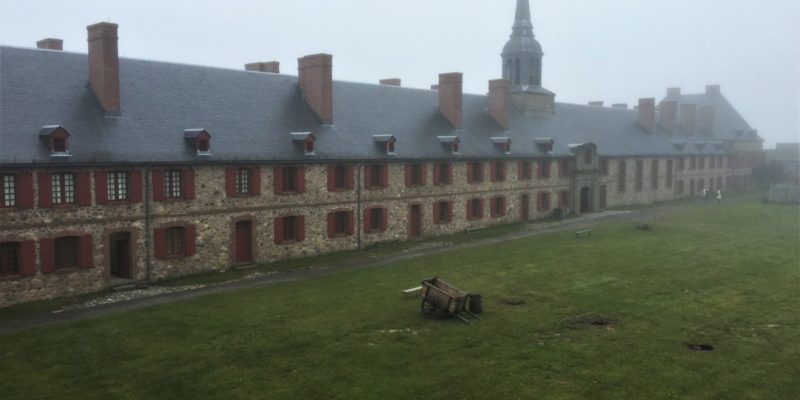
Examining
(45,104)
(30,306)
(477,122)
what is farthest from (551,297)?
(477,122)

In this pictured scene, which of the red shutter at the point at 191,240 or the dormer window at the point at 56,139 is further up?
the dormer window at the point at 56,139

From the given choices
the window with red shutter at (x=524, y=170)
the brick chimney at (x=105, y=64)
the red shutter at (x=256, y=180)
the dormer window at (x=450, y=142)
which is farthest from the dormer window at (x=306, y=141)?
the window with red shutter at (x=524, y=170)

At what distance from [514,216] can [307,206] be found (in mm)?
19444

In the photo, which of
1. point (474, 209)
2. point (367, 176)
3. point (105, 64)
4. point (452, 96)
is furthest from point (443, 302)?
point (452, 96)

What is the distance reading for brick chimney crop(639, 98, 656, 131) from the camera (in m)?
70.4

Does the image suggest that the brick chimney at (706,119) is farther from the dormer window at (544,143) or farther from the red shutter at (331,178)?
the red shutter at (331,178)

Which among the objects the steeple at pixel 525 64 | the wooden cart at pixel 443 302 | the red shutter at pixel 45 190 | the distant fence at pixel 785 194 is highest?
the steeple at pixel 525 64

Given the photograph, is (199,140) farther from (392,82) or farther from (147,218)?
(392,82)

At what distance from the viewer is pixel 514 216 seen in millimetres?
50656

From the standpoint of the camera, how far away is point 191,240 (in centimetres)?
3198

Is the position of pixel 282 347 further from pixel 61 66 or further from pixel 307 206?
pixel 61 66

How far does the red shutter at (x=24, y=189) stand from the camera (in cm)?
2642

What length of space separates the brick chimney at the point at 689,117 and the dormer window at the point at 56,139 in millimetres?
67371

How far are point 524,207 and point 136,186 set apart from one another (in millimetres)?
30277
